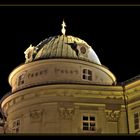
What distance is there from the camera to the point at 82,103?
86.0 feet

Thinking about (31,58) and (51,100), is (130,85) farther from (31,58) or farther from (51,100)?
(31,58)

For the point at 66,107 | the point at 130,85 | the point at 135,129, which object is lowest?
the point at 135,129

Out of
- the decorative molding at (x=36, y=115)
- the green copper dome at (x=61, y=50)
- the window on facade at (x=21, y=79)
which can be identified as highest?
the green copper dome at (x=61, y=50)

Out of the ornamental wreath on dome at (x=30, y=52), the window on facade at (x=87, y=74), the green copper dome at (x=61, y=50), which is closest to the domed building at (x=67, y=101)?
the window on facade at (x=87, y=74)

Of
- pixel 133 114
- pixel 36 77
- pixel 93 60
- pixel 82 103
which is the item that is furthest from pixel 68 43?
pixel 133 114

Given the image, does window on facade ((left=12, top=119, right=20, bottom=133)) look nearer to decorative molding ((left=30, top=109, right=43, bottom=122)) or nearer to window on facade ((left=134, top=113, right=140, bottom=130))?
decorative molding ((left=30, top=109, right=43, bottom=122))

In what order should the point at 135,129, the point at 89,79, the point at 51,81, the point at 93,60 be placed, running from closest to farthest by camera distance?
the point at 135,129
the point at 51,81
the point at 89,79
the point at 93,60

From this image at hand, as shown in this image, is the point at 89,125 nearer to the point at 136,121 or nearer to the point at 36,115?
the point at 136,121

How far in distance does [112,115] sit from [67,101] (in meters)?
3.67

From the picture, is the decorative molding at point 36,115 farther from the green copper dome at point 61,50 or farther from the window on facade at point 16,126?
the green copper dome at point 61,50

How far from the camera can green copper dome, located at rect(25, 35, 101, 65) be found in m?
30.2

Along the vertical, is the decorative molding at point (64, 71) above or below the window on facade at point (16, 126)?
above

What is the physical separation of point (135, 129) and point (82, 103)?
14.7 ft

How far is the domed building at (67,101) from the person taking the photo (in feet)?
84.1
